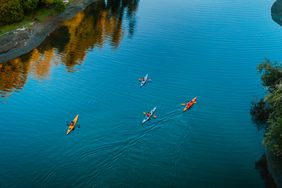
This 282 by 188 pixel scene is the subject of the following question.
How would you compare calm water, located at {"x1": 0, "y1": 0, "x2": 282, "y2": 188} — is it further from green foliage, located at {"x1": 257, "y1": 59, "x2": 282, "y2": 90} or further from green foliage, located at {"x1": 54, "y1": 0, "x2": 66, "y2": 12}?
green foliage, located at {"x1": 257, "y1": 59, "x2": 282, "y2": 90}

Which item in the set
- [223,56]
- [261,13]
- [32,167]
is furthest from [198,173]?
[261,13]

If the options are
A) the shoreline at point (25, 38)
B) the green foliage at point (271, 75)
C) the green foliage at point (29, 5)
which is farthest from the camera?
the green foliage at point (29, 5)

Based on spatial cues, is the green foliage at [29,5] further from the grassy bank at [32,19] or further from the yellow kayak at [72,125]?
the yellow kayak at [72,125]

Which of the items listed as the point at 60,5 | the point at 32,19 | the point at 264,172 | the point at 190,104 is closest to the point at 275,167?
the point at 264,172

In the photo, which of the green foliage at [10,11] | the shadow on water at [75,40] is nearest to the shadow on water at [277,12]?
the shadow on water at [75,40]

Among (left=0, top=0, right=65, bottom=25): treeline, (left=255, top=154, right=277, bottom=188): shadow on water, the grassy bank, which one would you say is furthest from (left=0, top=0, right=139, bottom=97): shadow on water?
(left=255, top=154, right=277, bottom=188): shadow on water

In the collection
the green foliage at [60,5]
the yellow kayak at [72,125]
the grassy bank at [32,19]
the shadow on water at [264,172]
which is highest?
the green foliage at [60,5]

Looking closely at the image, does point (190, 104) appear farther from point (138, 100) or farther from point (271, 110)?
point (271, 110)
